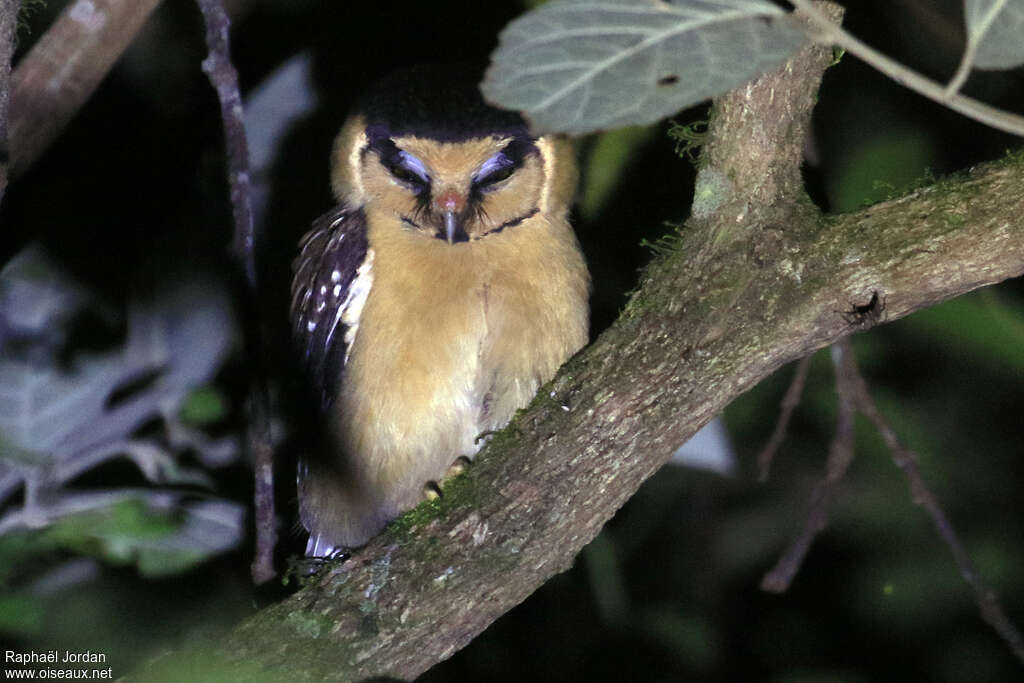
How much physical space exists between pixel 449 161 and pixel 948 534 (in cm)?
192

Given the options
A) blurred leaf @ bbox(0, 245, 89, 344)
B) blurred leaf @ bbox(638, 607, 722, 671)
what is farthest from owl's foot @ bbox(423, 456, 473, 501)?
blurred leaf @ bbox(638, 607, 722, 671)

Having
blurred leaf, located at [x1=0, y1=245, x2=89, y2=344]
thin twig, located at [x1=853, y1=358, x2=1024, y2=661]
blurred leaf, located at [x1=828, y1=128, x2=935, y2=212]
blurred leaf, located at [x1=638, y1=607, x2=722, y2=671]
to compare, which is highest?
blurred leaf, located at [x1=0, y1=245, x2=89, y2=344]

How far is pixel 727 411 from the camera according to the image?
4.00m

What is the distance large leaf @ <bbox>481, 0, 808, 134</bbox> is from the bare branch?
2.40 metres

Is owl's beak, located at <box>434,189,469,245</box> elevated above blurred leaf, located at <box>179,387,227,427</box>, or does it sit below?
above

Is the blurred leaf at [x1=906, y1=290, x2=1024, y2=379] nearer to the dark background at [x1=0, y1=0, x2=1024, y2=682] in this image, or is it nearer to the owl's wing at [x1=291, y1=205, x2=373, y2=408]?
the dark background at [x1=0, y1=0, x2=1024, y2=682]

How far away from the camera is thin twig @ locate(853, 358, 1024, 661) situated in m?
3.04

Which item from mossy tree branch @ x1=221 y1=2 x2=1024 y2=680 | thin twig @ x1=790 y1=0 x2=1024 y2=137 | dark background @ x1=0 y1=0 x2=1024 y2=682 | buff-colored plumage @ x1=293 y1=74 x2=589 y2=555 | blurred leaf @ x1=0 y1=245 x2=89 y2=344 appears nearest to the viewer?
thin twig @ x1=790 y1=0 x2=1024 y2=137

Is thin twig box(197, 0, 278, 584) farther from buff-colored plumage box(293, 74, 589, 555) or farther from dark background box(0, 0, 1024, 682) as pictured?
dark background box(0, 0, 1024, 682)

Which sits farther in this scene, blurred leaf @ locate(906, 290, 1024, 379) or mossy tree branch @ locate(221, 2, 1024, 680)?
blurred leaf @ locate(906, 290, 1024, 379)

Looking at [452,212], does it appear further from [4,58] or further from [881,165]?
[881,165]

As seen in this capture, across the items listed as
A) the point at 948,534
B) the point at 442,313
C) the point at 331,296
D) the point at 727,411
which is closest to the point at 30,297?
the point at 331,296

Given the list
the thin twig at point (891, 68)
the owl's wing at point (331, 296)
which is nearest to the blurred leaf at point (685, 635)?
the owl's wing at point (331, 296)

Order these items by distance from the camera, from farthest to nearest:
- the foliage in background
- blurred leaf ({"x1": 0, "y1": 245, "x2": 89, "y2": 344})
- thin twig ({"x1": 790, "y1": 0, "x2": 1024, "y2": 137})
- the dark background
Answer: the dark background, blurred leaf ({"x1": 0, "y1": 245, "x2": 89, "y2": 344}), the foliage in background, thin twig ({"x1": 790, "y1": 0, "x2": 1024, "y2": 137})
